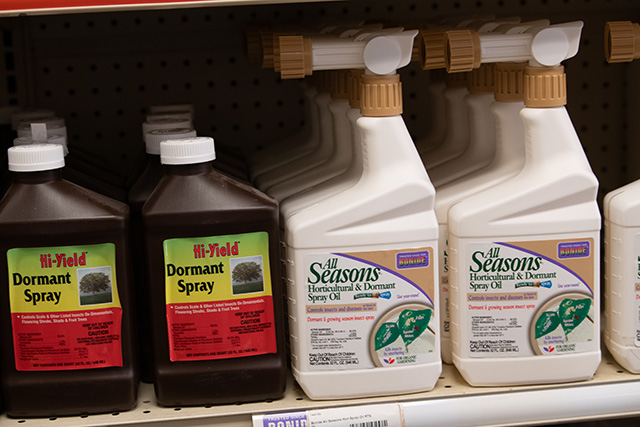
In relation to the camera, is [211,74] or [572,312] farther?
[211,74]

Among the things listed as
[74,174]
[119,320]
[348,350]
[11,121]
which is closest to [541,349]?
[348,350]

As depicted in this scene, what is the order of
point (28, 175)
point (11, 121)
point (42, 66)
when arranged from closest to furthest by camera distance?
point (28, 175) → point (11, 121) → point (42, 66)

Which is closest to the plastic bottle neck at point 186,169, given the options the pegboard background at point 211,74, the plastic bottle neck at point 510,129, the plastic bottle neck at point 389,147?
the plastic bottle neck at point 389,147

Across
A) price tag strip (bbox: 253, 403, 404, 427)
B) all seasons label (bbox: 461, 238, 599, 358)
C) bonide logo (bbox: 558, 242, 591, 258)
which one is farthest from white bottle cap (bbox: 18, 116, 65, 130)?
bonide logo (bbox: 558, 242, 591, 258)

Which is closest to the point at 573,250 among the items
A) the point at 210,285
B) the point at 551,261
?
the point at 551,261

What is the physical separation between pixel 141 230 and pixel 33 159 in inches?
7.6

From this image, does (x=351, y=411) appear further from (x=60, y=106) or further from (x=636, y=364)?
(x=60, y=106)

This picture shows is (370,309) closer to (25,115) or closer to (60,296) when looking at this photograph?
(60,296)

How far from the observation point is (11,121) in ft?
4.90

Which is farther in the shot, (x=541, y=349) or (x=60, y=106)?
(x=60, y=106)

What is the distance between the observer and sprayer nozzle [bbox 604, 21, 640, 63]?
121cm

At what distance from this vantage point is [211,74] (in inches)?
66.4

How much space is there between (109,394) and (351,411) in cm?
34

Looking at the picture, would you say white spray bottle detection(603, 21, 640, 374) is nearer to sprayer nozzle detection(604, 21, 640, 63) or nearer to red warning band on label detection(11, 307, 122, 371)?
sprayer nozzle detection(604, 21, 640, 63)
